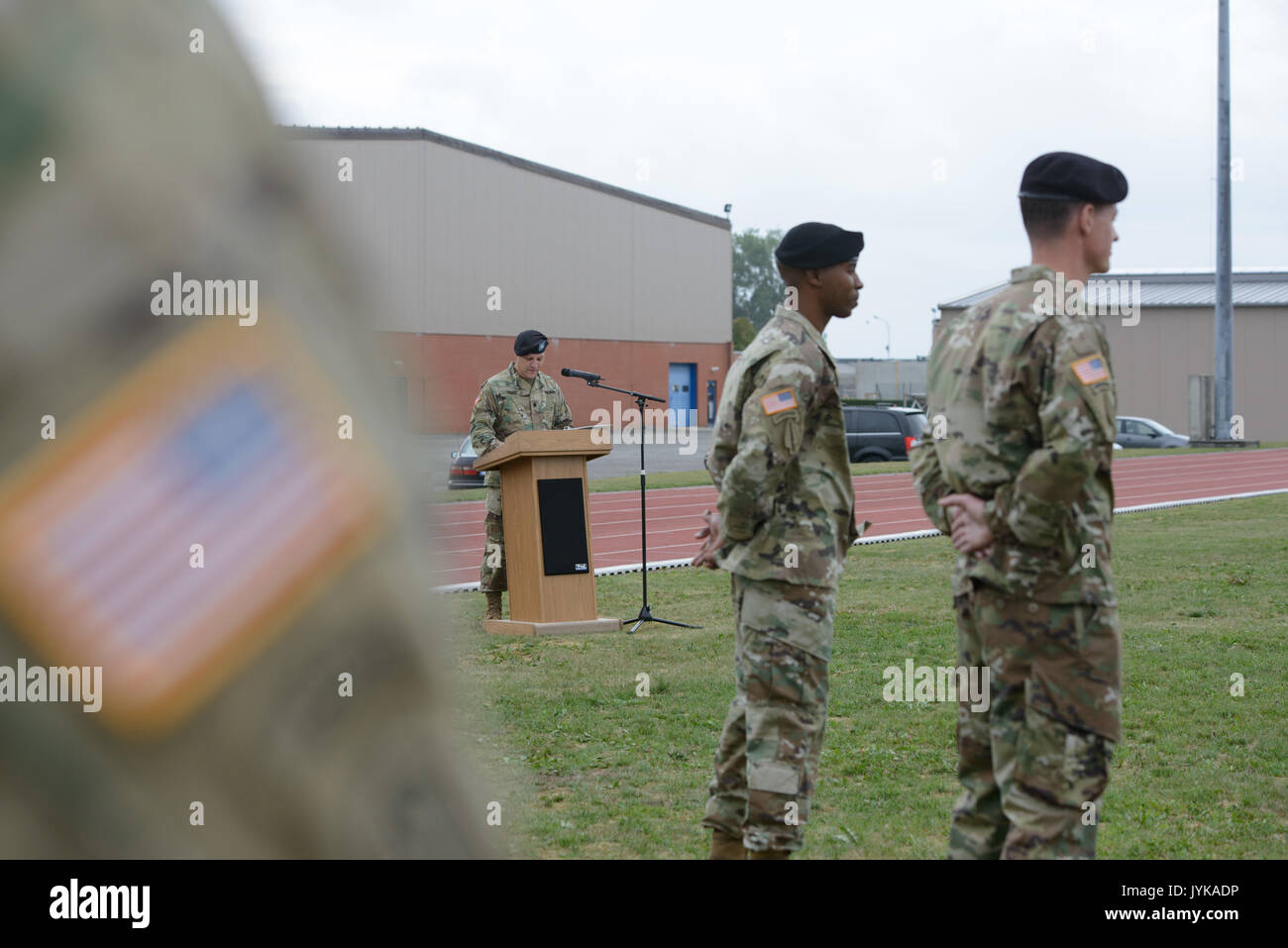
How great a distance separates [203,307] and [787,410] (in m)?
3.84

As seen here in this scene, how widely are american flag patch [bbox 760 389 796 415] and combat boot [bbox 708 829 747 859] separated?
155 centimetres

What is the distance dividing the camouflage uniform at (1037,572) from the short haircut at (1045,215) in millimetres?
143

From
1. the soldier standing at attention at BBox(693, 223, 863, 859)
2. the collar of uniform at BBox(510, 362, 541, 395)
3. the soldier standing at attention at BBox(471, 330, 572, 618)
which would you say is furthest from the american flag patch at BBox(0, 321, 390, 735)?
the collar of uniform at BBox(510, 362, 541, 395)

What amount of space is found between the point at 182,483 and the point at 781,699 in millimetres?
3849

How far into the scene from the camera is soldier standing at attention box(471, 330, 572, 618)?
31.3 feet

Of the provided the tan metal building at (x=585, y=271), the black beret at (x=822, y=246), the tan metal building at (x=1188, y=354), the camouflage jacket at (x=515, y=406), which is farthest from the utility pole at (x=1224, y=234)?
the black beret at (x=822, y=246)

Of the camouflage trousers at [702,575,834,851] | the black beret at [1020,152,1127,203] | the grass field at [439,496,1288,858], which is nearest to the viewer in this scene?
the black beret at [1020,152,1127,203]

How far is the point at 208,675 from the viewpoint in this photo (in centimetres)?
45

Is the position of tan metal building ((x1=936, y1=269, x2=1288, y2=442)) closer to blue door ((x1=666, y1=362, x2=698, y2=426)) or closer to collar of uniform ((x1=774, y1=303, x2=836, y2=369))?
blue door ((x1=666, y1=362, x2=698, y2=426))

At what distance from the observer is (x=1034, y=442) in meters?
3.59

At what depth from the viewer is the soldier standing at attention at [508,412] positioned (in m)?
9.55

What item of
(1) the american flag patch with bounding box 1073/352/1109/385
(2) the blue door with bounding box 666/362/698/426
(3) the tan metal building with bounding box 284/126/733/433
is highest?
(3) the tan metal building with bounding box 284/126/733/433

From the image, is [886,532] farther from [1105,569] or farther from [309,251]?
[309,251]

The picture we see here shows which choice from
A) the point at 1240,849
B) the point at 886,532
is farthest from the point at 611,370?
the point at 1240,849
